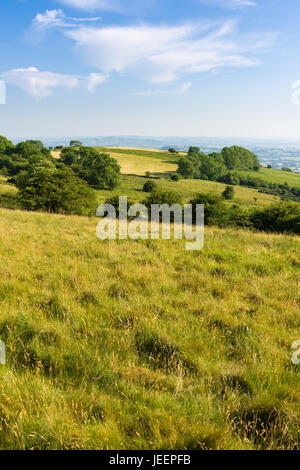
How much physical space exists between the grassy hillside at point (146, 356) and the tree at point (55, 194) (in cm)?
2042

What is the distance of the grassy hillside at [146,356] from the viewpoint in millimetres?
2201

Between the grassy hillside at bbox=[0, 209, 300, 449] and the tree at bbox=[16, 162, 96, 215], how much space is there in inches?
804

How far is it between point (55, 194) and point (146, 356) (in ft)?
83.6

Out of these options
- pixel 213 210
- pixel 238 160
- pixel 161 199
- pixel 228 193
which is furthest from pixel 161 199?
pixel 238 160

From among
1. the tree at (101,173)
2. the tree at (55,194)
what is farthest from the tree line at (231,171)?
the tree at (55,194)

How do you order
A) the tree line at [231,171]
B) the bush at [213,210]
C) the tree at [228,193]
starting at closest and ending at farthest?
the bush at [213,210], the tree at [228,193], the tree line at [231,171]

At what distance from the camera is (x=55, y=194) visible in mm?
26016

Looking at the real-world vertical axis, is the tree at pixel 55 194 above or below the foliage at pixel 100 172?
below

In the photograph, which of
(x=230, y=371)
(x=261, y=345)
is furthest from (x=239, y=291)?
(x=230, y=371)

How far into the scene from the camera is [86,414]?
7.41 ft

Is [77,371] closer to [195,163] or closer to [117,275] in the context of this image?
[117,275]

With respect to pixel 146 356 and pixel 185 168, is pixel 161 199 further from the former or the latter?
pixel 185 168

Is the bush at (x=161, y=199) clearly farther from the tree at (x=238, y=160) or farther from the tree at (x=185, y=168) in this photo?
the tree at (x=238, y=160)

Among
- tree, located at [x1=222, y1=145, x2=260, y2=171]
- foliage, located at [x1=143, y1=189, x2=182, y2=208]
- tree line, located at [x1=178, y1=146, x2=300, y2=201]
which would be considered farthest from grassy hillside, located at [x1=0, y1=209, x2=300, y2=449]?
tree, located at [x1=222, y1=145, x2=260, y2=171]
